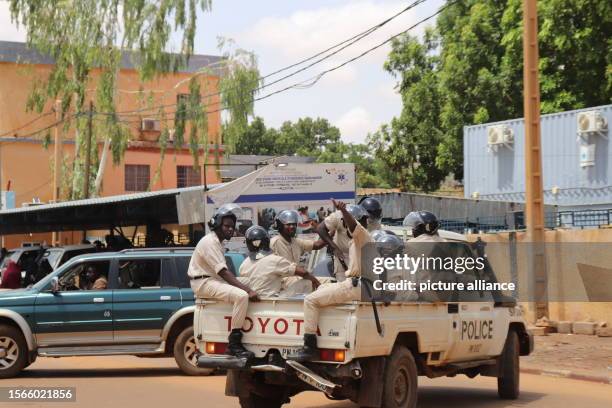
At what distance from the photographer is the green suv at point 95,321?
14.9m

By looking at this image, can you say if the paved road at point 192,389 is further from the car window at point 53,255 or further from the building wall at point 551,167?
the building wall at point 551,167

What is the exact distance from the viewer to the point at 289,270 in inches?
398

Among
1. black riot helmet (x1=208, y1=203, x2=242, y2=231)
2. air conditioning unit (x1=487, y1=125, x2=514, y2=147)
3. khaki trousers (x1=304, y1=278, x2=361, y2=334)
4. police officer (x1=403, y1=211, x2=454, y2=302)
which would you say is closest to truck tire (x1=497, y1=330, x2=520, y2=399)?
police officer (x1=403, y1=211, x2=454, y2=302)

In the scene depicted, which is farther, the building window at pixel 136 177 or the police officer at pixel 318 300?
the building window at pixel 136 177

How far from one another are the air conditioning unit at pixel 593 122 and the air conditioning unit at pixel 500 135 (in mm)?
3813

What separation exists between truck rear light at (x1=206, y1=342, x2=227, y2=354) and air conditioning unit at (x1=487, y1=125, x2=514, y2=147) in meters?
25.8

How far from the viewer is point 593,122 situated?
30500mm

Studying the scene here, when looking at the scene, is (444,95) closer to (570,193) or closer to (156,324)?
(570,193)

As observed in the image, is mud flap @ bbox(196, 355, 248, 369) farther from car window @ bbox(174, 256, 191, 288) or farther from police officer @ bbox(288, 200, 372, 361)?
car window @ bbox(174, 256, 191, 288)

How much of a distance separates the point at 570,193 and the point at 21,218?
775 inches

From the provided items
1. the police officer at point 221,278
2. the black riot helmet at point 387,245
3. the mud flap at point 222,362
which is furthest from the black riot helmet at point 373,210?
the mud flap at point 222,362

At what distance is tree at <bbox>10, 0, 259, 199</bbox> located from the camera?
1612 inches

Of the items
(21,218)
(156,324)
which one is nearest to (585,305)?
(156,324)

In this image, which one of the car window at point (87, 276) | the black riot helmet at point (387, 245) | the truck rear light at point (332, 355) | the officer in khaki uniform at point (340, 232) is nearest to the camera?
the truck rear light at point (332, 355)
